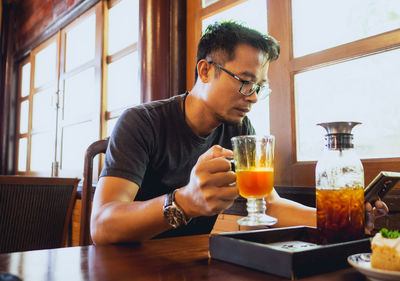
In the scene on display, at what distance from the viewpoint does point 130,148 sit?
4.25 feet

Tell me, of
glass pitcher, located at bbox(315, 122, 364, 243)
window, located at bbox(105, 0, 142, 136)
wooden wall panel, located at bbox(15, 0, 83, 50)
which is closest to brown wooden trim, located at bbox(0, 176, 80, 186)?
window, located at bbox(105, 0, 142, 136)

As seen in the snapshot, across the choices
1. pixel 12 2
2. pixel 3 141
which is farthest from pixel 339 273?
pixel 12 2

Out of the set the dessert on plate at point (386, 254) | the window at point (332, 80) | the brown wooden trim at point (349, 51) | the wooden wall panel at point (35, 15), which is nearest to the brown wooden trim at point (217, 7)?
the window at point (332, 80)

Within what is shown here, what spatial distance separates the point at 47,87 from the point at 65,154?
1041 mm

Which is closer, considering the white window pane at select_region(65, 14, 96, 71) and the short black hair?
the short black hair

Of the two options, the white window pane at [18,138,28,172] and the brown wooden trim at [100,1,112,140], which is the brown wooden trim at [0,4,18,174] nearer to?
the white window pane at [18,138,28,172]

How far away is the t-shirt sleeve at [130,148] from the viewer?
4.03ft

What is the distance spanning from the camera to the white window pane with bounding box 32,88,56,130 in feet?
14.5

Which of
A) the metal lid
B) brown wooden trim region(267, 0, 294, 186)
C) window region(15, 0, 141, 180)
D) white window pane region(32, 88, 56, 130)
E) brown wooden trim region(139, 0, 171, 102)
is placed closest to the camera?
the metal lid

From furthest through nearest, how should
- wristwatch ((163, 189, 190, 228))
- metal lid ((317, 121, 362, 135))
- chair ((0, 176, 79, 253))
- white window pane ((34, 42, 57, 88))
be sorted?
white window pane ((34, 42, 57, 88))
chair ((0, 176, 79, 253))
wristwatch ((163, 189, 190, 228))
metal lid ((317, 121, 362, 135))

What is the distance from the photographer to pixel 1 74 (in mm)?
5492

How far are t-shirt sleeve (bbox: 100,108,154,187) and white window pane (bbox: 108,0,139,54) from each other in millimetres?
1902

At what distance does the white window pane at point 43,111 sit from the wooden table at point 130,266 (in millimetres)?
3783

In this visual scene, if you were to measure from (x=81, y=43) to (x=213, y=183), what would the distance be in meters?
3.68
